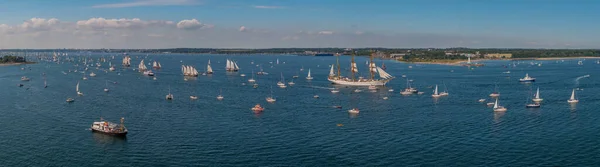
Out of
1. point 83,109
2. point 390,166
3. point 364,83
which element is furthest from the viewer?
point 364,83

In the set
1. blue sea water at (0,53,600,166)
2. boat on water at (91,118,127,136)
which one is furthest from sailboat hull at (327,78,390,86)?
boat on water at (91,118,127,136)

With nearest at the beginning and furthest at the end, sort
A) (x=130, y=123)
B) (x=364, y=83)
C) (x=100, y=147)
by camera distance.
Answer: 1. (x=100, y=147)
2. (x=130, y=123)
3. (x=364, y=83)

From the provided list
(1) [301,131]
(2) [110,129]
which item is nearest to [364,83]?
(1) [301,131]

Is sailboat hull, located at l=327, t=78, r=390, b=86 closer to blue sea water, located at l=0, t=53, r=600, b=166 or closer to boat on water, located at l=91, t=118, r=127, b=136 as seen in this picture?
blue sea water, located at l=0, t=53, r=600, b=166

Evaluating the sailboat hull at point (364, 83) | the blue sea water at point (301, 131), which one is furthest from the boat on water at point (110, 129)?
the sailboat hull at point (364, 83)

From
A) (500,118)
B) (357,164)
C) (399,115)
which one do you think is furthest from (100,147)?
(500,118)

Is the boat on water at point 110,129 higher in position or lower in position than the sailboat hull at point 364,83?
lower

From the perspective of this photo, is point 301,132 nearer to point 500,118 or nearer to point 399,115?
point 399,115

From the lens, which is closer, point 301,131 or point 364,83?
point 301,131

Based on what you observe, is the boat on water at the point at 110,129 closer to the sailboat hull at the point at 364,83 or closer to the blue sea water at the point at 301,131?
the blue sea water at the point at 301,131

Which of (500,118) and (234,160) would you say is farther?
(500,118)

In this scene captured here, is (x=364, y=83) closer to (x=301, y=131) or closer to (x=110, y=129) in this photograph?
(x=301, y=131)
